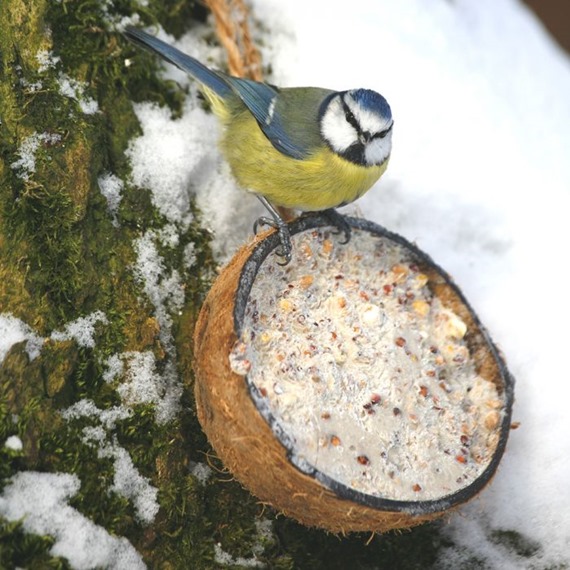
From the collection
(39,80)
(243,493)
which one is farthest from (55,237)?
(243,493)

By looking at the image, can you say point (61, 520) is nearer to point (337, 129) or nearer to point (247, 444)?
point (247, 444)

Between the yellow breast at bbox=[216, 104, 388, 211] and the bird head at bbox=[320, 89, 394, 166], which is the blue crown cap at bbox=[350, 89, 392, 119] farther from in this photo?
the yellow breast at bbox=[216, 104, 388, 211]

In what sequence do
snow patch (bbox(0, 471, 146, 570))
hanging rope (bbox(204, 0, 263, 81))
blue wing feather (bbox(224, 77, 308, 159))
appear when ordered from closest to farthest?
1. snow patch (bbox(0, 471, 146, 570))
2. blue wing feather (bbox(224, 77, 308, 159))
3. hanging rope (bbox(204, 0, 263, 81))

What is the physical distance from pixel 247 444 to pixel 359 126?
936 mm

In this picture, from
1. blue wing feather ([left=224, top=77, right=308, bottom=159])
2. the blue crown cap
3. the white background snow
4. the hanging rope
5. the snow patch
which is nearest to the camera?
the snow patch

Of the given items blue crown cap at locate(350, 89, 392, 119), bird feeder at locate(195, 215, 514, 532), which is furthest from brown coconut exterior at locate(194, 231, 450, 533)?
blue crown cap at locate(350, 89, 392, 119)

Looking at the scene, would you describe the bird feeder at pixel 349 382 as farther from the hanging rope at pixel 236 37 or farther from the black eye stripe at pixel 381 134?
the hanging rope at pixel 236 37

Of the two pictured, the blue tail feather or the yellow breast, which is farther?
the blue tail feather

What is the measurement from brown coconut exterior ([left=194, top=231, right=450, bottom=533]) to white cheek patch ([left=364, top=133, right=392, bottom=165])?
440 mm

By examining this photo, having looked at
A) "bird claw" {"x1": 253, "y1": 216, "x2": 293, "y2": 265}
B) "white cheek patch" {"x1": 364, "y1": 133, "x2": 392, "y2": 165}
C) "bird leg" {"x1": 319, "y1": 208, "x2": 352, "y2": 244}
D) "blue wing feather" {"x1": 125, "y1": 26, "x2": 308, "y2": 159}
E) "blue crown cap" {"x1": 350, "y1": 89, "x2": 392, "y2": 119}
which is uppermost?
"blue wing feather" {"x1": 125, "y1": 26, "x2": 308, "y2": 159}

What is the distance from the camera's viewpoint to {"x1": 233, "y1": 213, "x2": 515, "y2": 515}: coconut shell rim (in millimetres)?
1576

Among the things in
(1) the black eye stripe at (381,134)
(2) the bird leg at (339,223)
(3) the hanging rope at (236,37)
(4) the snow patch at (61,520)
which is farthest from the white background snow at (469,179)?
(4) the snow patch at (61,520)

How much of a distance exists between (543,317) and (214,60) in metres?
1.49

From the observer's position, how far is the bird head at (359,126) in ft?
6.29
